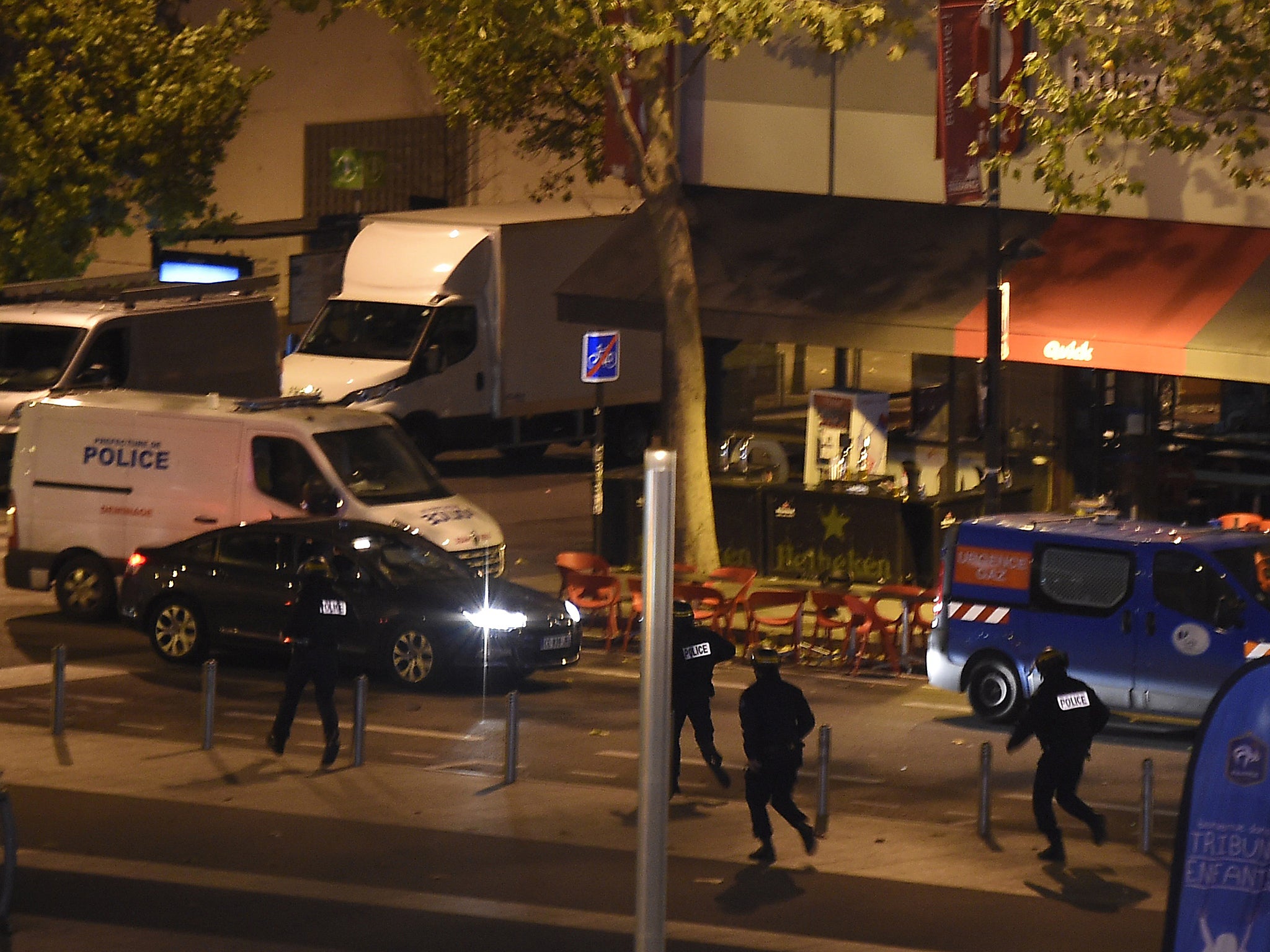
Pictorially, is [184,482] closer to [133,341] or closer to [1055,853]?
[133,341]

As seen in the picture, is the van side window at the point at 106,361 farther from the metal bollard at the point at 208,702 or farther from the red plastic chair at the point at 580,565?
the metal bollard at the point at 208,702

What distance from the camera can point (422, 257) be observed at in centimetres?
2931

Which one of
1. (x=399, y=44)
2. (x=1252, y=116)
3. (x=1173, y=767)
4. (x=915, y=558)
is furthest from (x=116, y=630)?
(x=399, y=44)

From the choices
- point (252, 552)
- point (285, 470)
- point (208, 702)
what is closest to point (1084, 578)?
point (208, 702)

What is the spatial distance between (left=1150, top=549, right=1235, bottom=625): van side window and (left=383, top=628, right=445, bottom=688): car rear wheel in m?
5.94

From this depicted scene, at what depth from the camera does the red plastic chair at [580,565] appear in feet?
67.3

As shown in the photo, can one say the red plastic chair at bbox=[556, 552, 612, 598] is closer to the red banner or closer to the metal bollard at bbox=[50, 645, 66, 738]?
the red banner

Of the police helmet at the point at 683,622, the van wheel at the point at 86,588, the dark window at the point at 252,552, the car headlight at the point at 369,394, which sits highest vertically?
the car headlight at the point at 369,394

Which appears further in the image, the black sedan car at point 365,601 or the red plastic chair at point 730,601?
the red plastic chair at point 730,601

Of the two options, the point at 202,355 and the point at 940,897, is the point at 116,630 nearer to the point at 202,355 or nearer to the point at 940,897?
the point at 202,355

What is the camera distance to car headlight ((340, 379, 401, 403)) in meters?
28.5

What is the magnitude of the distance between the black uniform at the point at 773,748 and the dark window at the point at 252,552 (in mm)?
6785

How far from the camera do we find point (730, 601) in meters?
19.6

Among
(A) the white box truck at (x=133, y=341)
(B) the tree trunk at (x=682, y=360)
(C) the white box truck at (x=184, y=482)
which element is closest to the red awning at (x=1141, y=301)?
(B) the tree trunk at (x=682, y=360)
